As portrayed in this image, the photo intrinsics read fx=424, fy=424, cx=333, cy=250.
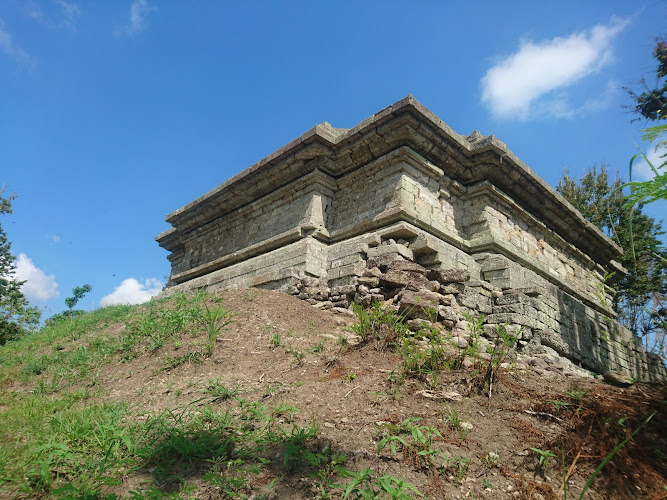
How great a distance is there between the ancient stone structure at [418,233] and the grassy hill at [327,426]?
4.39ft

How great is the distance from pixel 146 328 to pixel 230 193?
3.69m

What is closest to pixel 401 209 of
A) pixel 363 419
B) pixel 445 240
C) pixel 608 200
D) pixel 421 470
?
pixel 445 240

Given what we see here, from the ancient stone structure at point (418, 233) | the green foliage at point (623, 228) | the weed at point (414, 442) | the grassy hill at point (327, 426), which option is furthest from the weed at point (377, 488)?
the green foliage at point (623, 228)

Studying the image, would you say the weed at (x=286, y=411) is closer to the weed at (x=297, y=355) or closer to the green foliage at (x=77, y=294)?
the weed at (x=297, y=355)

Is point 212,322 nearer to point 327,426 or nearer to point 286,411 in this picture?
point 286,411

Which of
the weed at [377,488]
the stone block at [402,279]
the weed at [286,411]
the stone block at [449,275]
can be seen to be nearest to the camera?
the weed at [377,488]

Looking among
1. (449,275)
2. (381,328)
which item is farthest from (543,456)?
(449,275)

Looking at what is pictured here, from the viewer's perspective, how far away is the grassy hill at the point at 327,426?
6.99ft

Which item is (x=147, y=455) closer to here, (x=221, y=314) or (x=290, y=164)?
(x=221, y=314)

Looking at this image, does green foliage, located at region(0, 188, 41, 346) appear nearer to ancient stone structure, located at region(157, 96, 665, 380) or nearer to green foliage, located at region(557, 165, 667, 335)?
ancient stone structure, located at region(157, 96, 665, 380)

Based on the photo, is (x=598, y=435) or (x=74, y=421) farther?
(x=74, y=421)

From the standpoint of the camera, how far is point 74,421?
285 centimetres

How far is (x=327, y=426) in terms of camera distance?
8.64ft

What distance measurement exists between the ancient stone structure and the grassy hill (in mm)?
1338
